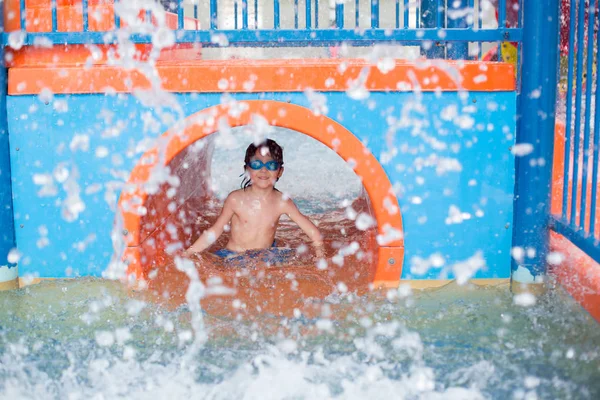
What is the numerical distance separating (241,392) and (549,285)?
5.63 feet

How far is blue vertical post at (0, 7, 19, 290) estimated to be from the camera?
3.30 m

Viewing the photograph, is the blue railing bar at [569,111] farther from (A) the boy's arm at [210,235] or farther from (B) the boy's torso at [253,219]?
(A) the boy's arm at [210,235]

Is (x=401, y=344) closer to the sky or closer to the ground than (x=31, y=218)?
closer to the ground

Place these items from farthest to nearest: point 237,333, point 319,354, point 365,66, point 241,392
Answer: point 365,66
point 237,333
point 319,354
point 241,392

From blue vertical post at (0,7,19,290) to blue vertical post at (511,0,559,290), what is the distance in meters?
2.47

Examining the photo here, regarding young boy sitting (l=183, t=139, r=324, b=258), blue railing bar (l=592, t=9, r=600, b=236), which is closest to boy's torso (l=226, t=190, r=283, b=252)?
young boy sitting (l=183, t=139, r=324, b=258)

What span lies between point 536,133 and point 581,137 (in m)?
0.20

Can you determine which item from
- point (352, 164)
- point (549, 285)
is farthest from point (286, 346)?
point (549, 285)

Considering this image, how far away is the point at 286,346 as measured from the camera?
8.95ft

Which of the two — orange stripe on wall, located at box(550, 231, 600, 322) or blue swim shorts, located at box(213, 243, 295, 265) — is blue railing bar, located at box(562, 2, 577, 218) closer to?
orange stripe on wall, located at box(550, 231, 600, 322)

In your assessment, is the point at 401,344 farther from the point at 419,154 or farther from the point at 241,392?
the point at 419,154

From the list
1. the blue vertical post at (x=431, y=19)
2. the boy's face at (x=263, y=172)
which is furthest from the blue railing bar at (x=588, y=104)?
the blue vertical post at (x=431, y=19)

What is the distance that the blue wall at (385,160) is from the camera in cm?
328

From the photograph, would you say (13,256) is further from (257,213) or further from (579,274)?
(579,274)
